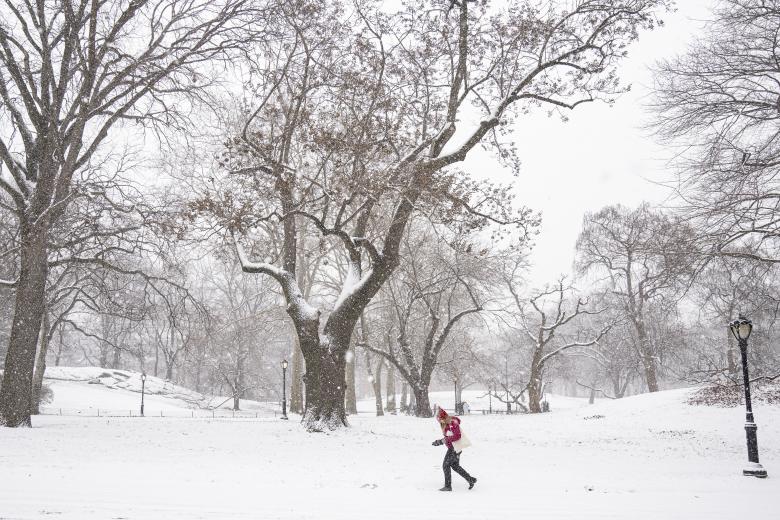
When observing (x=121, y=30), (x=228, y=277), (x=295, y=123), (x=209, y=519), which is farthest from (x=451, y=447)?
(x=228, y=277)

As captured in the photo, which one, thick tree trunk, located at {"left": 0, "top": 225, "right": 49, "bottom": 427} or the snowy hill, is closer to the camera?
thick tree trunk, located at {"left": 0, "top": 225, "right": 49, "bottom": 427}

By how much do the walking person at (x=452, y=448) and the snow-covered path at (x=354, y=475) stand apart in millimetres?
222

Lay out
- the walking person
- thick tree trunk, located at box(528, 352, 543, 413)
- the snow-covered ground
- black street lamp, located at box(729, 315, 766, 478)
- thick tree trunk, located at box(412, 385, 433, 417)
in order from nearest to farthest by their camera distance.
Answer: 1. the snow-covered ground
2. the walking person
3. black street lamp, located at box(729, 315, 766, 478)
4. thick tree trunk, located at box(412, 385, 433, 417)
5. thick tree trunk, located at box(528, 352, 543, 413)

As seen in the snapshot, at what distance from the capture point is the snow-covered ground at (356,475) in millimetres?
6805

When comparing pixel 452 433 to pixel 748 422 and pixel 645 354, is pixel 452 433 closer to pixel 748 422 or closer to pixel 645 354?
pixel 748 422

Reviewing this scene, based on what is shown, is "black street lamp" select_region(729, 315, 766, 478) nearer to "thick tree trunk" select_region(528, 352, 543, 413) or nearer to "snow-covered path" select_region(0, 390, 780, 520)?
"snow-covered path" select_region(0, 390, 780, 520)

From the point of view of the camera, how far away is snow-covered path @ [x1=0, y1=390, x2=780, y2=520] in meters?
6.80

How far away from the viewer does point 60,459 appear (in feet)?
32.1

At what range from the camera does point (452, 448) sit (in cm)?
835

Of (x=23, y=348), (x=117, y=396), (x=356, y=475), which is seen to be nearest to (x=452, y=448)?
(x=356, y=475)

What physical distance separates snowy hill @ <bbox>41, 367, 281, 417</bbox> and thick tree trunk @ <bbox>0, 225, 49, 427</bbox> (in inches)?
709

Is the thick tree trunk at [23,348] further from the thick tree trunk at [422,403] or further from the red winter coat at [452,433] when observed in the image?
the thick tree trunk at [422,403]

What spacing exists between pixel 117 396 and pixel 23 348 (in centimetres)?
2595

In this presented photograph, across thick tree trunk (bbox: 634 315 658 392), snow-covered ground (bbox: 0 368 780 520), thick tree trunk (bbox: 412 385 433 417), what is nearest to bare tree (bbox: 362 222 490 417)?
thick tree trunk (bbox: 412 385 433 417)
